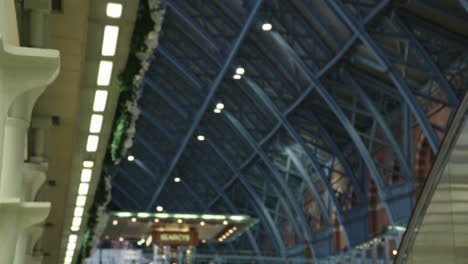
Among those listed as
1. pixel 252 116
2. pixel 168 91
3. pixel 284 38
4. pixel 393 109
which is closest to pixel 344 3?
pixel 284 38

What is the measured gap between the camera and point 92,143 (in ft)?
46.1

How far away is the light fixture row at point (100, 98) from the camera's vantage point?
920 centimetres

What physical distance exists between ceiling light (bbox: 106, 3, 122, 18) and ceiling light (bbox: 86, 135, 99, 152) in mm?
5098

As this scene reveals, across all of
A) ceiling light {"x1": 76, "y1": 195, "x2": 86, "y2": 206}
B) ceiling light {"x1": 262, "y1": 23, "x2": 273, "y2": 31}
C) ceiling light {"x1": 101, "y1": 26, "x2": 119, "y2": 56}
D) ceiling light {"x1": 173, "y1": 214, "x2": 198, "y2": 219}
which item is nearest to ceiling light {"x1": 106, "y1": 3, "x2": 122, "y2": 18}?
ceiling light {"x1": 101, "y1": 26, "x2": 119, "y2": 56}

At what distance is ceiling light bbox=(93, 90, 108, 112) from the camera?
11531mm

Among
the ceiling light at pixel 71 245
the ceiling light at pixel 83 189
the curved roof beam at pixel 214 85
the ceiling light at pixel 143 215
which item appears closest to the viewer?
the ceiling light at pixel 83 189

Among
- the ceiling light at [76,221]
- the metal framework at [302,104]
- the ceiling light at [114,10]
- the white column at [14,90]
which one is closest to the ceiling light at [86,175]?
the ceiling light at [76,221]

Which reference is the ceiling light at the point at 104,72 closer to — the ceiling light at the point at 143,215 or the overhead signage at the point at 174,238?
the ceiling light at the point at 143,215

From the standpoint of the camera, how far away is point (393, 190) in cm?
2889

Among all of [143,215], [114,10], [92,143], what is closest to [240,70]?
[143,215]

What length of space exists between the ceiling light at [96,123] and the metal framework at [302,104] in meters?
12.2

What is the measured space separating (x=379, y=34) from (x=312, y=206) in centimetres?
1854

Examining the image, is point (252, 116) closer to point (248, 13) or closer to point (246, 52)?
point (246, 52)

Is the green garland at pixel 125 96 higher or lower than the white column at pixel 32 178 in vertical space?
higher
